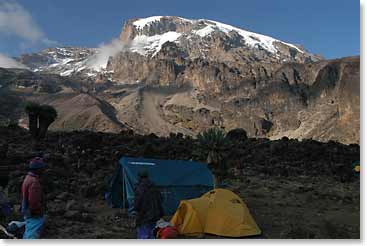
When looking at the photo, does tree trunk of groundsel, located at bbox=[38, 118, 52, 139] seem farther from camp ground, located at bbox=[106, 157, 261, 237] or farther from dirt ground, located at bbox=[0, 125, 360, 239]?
camp ground, located at bbox=[106, 157, 261, 237]

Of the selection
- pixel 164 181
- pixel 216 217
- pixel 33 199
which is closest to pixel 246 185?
pixel 164 181

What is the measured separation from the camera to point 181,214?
12.9 metres

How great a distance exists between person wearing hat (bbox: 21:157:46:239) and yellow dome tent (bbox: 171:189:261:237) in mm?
4381

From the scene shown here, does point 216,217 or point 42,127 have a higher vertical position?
point 42,127

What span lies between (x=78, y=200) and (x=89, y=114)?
14010 cm

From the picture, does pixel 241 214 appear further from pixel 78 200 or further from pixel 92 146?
pixel 92 146

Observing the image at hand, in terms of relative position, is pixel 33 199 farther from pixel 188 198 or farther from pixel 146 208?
pixel 188 198

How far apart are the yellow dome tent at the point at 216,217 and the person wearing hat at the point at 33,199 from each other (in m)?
4.38

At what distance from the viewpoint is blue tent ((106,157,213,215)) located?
16531 mm

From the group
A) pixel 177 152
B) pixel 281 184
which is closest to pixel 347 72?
pixel 177 152

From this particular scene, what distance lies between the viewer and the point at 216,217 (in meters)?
12.7

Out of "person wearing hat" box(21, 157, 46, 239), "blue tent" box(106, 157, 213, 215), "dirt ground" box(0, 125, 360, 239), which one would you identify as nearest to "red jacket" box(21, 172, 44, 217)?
"person wearing hat" box(21, 157, 46, 239)

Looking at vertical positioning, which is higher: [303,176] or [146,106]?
[146,106]

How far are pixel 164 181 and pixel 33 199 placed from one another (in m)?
8.46
